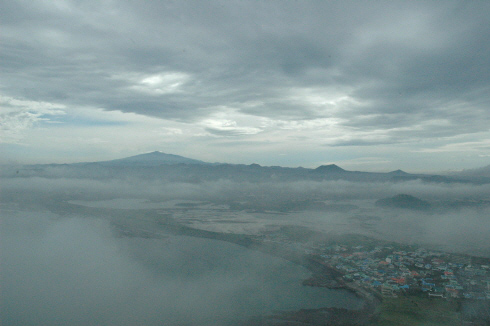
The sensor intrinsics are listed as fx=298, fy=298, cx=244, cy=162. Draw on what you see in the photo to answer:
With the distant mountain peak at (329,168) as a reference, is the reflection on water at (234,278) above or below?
below

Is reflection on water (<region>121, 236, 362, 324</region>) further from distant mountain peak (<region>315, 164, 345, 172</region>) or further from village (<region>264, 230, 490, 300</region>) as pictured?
distant mountain peak (<region>315, 164, 345, 172</region>)

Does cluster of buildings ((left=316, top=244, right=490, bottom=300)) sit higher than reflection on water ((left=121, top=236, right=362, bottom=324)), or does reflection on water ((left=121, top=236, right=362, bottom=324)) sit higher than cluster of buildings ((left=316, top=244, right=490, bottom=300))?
cluster of buildings ((left=316, top=244, right=490, bottom=300))

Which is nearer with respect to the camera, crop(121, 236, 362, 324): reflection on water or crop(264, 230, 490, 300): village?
crop(121, 236, 362, 324): reflection on water

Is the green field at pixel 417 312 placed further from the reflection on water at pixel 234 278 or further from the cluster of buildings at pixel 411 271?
the reflection on water at pixel 234 278

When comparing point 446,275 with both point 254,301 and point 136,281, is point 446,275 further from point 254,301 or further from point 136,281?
point 136,281

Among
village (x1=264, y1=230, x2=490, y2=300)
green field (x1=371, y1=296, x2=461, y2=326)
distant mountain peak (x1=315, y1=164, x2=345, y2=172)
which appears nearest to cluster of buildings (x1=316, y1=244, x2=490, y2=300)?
village (x1=264, y1=230, x2=490, y2=300)

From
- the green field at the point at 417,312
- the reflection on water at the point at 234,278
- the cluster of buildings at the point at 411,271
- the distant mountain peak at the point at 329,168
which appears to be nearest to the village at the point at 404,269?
the cluster of buildings at the point at 411,271
